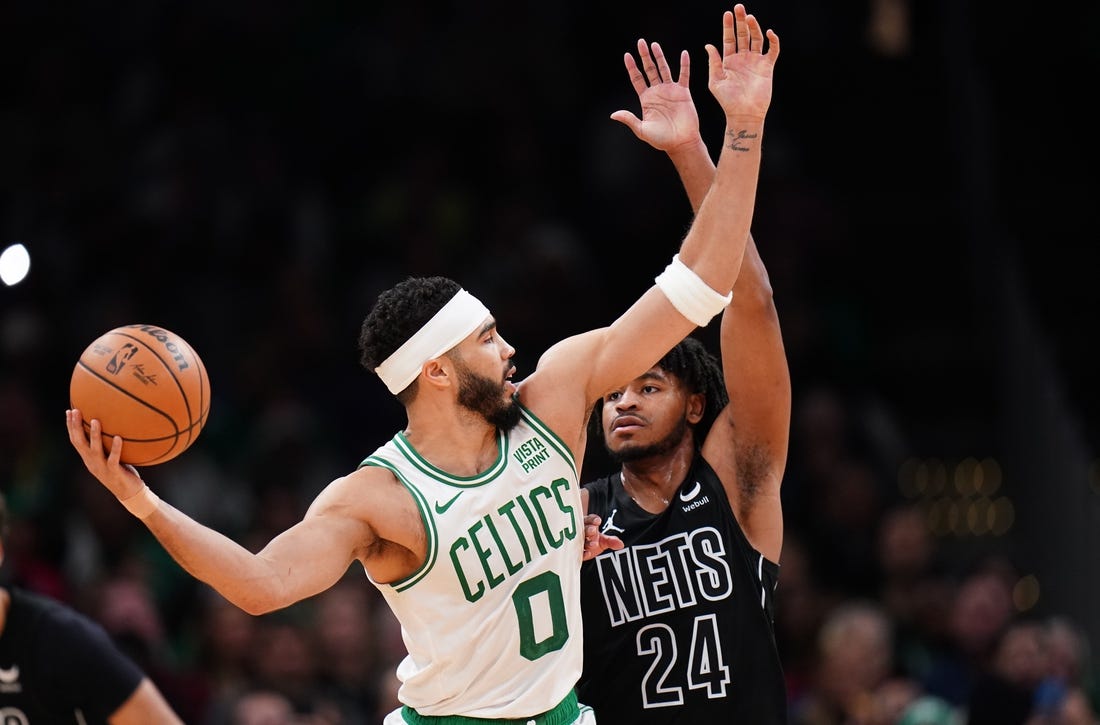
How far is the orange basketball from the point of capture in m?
4.54

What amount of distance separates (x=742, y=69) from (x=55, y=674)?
3.07 m

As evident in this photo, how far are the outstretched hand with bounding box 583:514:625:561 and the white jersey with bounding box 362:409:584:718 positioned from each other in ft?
0.70

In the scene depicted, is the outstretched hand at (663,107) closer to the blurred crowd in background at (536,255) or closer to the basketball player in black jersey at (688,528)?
the basketball player in black jersey at (688,528)

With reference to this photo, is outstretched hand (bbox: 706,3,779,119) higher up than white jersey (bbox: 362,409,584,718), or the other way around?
outstretched hand (bbox: 706,3,779,119)

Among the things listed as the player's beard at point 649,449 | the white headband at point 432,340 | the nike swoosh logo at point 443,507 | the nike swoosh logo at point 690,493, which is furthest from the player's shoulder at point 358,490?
the nike swoosh logo at point 690,493

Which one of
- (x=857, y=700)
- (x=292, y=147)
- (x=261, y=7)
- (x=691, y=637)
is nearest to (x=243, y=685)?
(x=857, y=700)

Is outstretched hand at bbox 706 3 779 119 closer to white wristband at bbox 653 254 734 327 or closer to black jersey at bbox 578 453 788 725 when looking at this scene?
white wristband at bbox 653 254 734 327

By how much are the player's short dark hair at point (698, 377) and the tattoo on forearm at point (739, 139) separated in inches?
36.2

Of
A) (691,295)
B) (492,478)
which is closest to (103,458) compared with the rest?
(492,478)

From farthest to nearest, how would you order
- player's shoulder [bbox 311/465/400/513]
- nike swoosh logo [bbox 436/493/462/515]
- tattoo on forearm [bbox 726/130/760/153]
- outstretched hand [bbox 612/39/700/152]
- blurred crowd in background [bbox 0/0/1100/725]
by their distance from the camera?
blurred crowd in background [bbox 0/0/1100/725] < outstretched hand [bbox 612/39/700/152] < tattoo on forearm [bbox 726/130/760/153] < nike swoosh logo [bbox 436/493/462/515] < player's shoulder [bbox 311/465/400/513]

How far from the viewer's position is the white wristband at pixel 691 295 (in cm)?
496

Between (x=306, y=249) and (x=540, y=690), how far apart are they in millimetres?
7251

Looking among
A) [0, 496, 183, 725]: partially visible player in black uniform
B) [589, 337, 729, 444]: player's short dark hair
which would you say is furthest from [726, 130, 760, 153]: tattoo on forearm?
[0, 496, 183, 725]: partially visible player in black uniform

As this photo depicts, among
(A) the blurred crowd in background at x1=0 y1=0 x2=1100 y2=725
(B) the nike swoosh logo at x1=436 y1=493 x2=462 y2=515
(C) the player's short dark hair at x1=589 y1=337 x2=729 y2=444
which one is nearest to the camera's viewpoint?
(B) the nike swoosh logo at x1=436 y1=493 x2=462 y2=515
